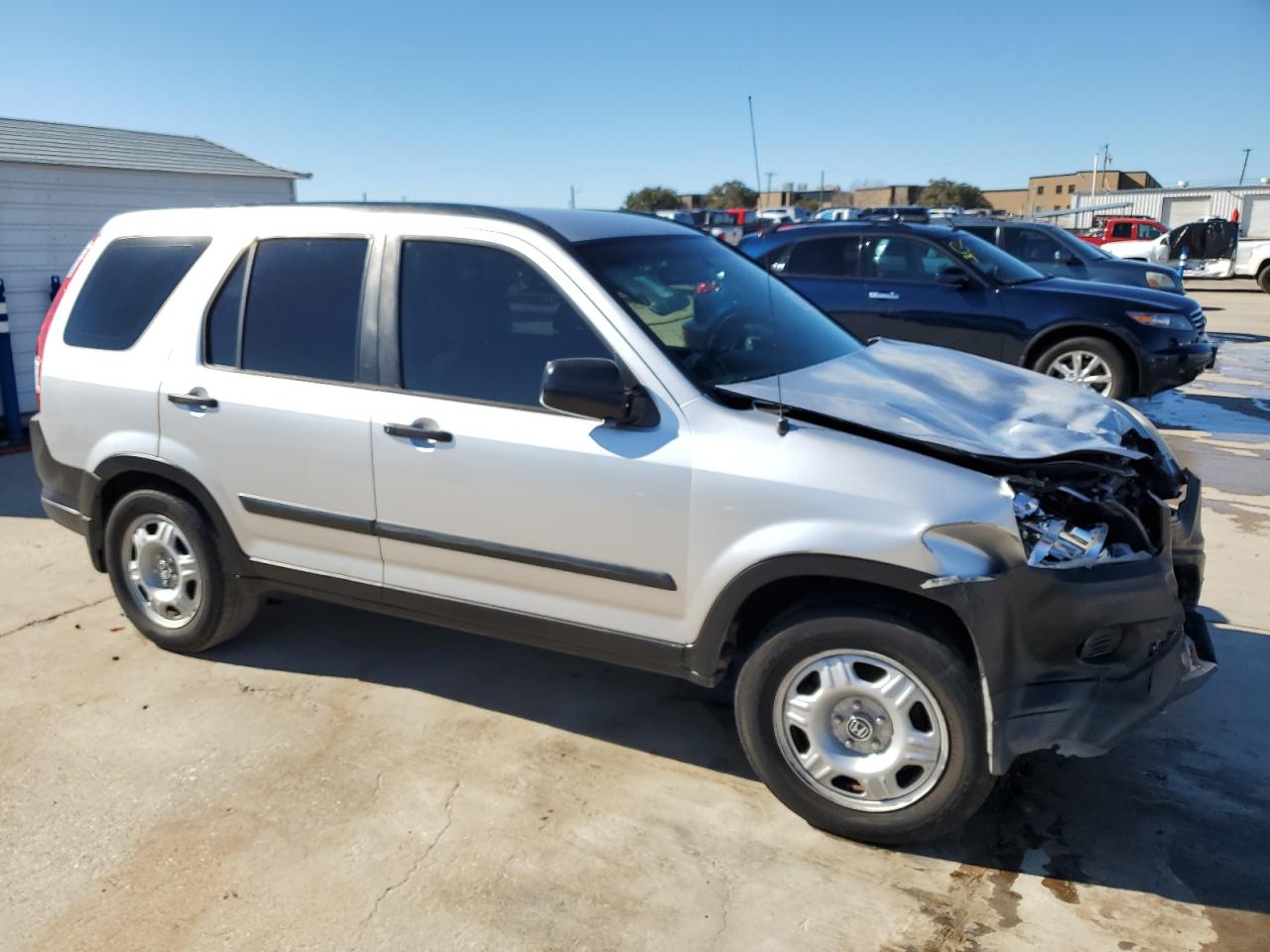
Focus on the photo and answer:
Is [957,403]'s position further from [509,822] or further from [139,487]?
[139,487]

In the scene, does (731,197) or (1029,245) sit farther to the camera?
(731,197)

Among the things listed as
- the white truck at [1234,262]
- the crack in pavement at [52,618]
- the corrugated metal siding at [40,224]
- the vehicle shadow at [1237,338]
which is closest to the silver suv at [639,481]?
the crack in pavement at [52,618]

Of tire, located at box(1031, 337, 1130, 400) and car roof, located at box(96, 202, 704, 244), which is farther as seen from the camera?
tire, located at box(1031, 337, 1130, 400)

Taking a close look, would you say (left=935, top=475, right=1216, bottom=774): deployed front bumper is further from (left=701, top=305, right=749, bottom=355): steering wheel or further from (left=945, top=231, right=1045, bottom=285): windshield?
(left=945, top=231, right=1045, bottom=285): windshield

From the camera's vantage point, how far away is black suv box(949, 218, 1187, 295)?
1284 centimetres

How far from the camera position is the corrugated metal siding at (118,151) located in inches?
384

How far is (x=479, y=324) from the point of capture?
12.1ft

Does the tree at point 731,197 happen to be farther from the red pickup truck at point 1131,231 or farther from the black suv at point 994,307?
the black suv at point 994,307

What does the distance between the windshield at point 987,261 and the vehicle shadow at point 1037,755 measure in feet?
16.6

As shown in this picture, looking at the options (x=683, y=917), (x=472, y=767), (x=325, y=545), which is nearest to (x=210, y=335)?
(x=325, y=545)

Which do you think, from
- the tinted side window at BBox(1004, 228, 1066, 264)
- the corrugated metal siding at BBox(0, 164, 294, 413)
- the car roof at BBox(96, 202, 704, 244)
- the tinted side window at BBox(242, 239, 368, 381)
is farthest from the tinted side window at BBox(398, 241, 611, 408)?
the tinted side window at BBox(1004, 228, 1066, 264)

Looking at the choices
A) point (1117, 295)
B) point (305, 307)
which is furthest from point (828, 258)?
point (305, 307)

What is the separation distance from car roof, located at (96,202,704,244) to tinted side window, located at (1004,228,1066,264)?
10279 mm

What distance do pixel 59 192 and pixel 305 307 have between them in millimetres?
7216
